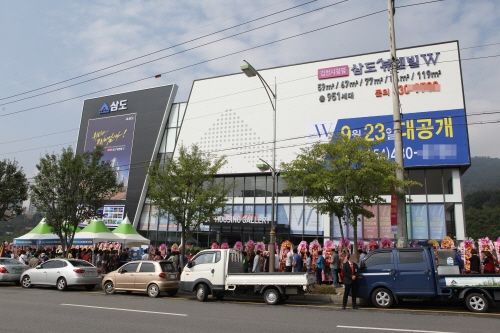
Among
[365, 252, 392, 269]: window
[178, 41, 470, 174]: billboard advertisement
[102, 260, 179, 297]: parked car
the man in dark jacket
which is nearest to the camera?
the man in dark jacket

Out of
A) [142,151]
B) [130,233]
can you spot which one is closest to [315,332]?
[130,233]

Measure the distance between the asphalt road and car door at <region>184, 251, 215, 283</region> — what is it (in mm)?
1617

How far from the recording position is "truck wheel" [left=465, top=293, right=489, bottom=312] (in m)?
12.0

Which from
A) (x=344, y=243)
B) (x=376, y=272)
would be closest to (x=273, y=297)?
(x=376, y=272)

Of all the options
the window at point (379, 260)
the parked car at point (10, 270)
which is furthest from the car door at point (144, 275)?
the window at point (379, 260)

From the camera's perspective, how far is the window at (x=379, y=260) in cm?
1369

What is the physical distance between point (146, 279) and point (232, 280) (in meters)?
3.89

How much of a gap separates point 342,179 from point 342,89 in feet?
66.5

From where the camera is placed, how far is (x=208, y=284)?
15.5 meters

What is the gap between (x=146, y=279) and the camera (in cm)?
1700

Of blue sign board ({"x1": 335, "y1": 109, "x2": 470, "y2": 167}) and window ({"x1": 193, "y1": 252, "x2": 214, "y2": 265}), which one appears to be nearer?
window ({"x1": 193, "y1": 252, "x2": 214, "y2": 265})

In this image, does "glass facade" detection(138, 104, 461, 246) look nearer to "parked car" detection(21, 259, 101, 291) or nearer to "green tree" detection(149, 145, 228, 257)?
"green tree" detection(149, 145, 228, 257)

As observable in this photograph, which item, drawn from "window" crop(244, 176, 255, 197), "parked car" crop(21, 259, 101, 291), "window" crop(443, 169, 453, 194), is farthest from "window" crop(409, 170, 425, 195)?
"parked car" crop(21, 259, 101, 291)

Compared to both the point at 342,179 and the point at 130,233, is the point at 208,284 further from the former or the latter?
the point at 130,233
